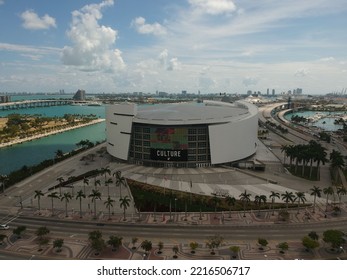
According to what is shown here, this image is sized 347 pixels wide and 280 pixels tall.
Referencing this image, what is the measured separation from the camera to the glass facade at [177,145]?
10325 centimetres

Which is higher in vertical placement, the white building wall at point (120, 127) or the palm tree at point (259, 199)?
the white building wall at point (120, 127)

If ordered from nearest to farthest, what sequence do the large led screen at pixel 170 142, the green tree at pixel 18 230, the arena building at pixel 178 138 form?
1. the green tree at pixel 18 230
2. the large led screen at pixel 170 142
3. the arena building at pixel 178 138

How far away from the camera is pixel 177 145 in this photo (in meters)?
104

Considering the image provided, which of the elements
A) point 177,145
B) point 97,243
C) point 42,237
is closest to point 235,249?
point 97,243

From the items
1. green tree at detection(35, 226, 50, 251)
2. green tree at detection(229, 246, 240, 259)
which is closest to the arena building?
green tree at detection(35, 226, 50, 251)

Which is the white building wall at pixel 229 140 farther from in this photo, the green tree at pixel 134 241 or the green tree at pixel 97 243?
the green tree at pixel 97 243

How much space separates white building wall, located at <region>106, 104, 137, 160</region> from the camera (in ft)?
353

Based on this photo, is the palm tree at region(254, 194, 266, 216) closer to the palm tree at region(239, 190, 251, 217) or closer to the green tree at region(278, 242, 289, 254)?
the palm tree at region(239, 190, 251, 217)

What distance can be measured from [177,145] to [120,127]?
22595 mm

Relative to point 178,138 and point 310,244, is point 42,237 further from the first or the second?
point 178,138

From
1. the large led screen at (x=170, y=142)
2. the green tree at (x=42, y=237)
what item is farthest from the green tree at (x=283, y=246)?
the large led screen at (x=170, y=142)

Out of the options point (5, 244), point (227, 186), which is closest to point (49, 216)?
point (5, 244)

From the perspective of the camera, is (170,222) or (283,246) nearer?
(283,246)

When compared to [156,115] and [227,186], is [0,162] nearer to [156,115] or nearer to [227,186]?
[156,115]
